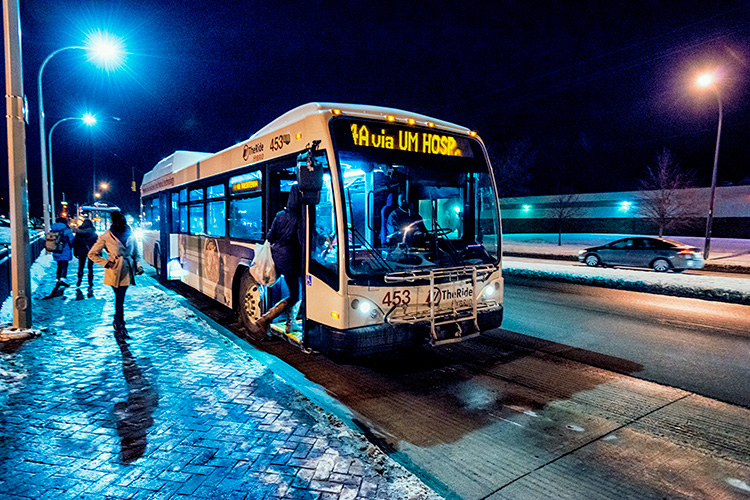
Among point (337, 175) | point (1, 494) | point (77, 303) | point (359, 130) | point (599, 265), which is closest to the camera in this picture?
point (1, 494)

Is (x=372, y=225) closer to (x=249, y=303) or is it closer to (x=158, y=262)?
(x=249, y=303)

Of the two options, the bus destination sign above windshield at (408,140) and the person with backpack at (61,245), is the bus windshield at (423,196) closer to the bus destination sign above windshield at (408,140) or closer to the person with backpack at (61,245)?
the bus destination sign above windshield at (408,140)

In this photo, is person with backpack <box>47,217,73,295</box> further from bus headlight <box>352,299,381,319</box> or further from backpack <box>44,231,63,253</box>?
bus headlight <box>352,299,381,319</box>

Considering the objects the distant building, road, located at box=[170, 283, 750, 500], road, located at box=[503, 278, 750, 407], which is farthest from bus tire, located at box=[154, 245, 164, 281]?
the distant building

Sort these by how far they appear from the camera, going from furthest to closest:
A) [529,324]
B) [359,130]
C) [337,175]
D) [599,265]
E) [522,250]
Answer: [522,250], [599,265], [529,324], [359,130], [337,175]

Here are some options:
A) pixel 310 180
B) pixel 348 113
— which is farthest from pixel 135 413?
pixel 348 113

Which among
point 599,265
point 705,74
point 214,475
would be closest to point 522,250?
point 599,265

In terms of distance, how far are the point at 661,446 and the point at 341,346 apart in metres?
3.21

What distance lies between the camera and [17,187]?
22.3 feet

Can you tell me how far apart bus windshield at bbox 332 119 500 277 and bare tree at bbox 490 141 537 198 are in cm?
3350

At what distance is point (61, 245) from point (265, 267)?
7.40m

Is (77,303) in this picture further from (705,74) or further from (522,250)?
(522,250)

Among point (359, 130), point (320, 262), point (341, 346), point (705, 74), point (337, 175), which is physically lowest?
point (341, 346)

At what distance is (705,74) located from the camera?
18688 millimetres
